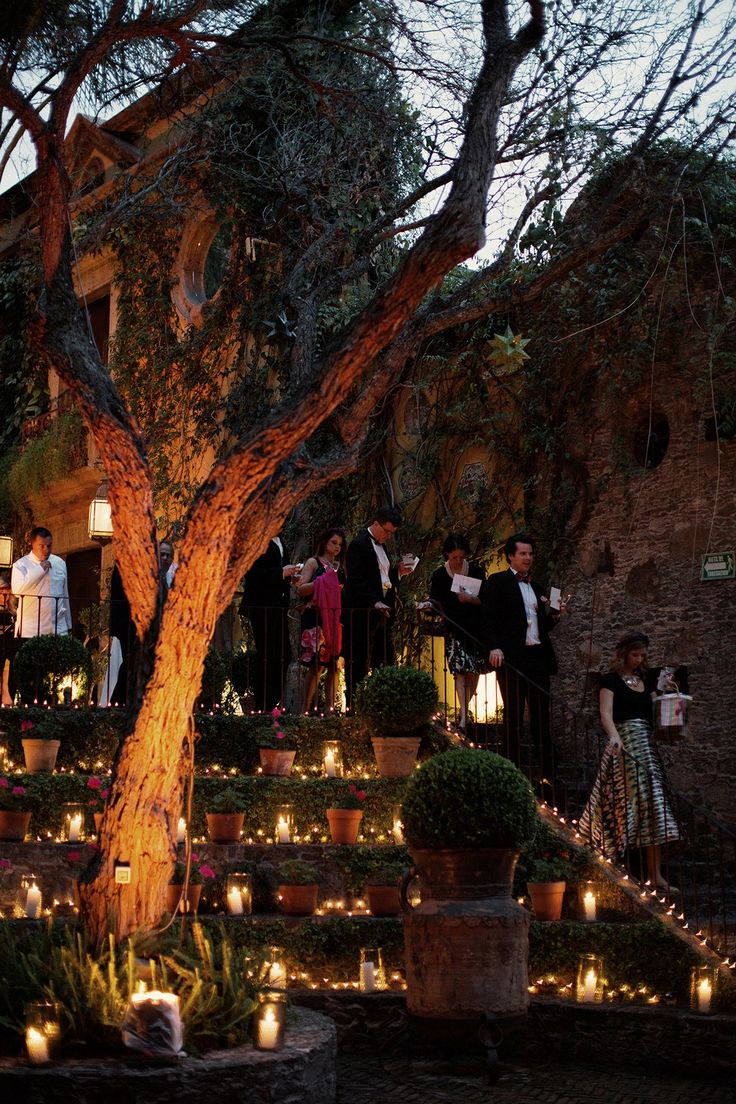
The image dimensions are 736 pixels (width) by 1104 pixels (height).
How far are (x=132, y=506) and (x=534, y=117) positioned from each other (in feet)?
17.2

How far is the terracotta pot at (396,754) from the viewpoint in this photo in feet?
31.6

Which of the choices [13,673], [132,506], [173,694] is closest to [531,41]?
[132,506]

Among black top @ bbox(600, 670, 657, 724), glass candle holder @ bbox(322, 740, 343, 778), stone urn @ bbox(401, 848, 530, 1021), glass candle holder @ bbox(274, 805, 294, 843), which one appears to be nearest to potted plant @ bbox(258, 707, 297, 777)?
glass candle holder @ bbox(322, 740, 343, 778)

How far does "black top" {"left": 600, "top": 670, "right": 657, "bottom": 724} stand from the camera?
8586 millimetres

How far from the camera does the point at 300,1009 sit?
6.22m

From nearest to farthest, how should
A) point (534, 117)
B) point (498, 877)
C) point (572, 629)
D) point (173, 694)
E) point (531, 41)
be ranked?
point (173, 694) → point (531, 41) → point (498, 877) → point (534, 117) → point (572, 629)

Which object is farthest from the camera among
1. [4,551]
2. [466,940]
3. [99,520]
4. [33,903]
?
[4,551]

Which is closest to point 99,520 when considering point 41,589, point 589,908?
point 41,589

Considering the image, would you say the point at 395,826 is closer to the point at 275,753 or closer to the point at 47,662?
the point at 275,753

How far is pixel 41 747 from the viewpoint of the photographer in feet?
30.8

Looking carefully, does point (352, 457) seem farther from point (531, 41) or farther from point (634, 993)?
point (634, 993)

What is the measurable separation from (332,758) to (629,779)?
2.41 meters

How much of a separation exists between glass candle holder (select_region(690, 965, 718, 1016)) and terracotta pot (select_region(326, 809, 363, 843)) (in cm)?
253

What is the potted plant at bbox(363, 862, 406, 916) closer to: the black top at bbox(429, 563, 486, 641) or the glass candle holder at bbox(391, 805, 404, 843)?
the glass candle holder at bbox(391, 805, 404, 843)
